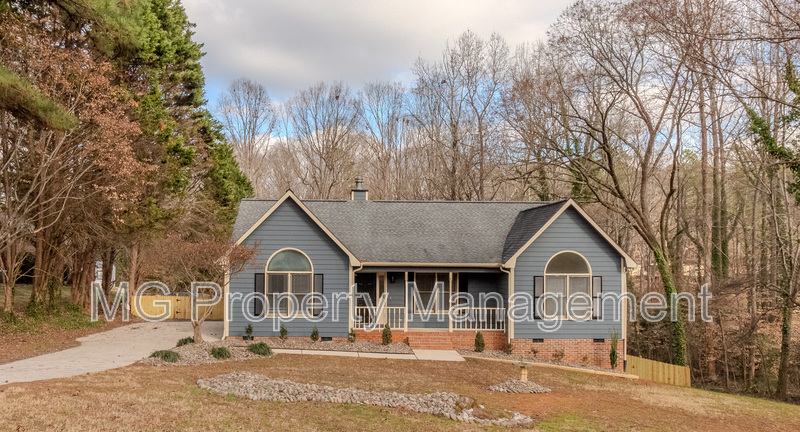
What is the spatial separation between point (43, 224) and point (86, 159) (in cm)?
293

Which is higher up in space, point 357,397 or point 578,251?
point 578,251

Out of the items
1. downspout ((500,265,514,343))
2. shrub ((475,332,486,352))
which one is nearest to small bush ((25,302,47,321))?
shrub ((475,332,486,352))

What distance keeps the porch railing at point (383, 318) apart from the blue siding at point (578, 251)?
377cm

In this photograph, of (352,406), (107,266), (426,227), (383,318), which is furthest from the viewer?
(107,266)

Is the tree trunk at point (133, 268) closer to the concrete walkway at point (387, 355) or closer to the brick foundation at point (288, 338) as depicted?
the brick foundation at point (288, 338)

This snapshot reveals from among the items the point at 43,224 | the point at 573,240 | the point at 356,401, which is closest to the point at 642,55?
the point at 573,240

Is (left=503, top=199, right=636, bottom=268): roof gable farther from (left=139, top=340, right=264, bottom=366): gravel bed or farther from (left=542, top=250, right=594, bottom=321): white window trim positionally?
(left=139, top=340, right=264, bottom=366): gravel bed

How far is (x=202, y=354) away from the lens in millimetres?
15266

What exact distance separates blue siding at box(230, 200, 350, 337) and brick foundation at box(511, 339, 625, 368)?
5.80m

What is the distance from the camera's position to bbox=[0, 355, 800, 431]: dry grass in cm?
894

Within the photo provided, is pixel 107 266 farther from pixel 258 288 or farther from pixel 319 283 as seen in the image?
pixel 319 283

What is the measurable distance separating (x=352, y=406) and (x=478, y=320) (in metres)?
9.59

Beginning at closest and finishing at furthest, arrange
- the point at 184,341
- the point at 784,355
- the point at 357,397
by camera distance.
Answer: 1. the point at 357,397
2. the point at 184,341
3. the point at 784,355

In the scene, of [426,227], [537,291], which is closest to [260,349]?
Answer: [426,227]
